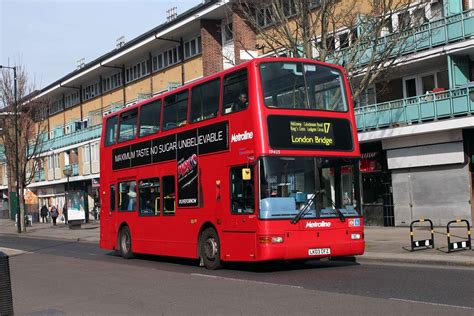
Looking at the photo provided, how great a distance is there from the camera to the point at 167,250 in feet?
52.0

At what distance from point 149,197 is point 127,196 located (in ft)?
5.27

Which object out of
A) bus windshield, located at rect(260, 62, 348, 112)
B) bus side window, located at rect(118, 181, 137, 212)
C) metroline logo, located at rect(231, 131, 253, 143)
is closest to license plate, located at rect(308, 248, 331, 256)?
metroline logo, located at rect(231, 131, 253, 143)

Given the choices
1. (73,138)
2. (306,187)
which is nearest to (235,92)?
(306,187)

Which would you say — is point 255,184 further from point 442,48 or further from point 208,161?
point 442,48

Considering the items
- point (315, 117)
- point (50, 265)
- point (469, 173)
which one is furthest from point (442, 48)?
point (50, 265)

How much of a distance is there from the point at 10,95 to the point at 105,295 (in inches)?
1408

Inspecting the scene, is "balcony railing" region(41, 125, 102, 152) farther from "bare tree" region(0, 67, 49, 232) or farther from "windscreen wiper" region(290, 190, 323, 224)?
"windscreen wiper" region(290, 190, 323, 224)

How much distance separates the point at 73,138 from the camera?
54719 mm

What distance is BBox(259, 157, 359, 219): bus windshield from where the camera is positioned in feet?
39.7

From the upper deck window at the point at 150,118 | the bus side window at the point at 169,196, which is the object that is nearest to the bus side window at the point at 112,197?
the upper deck window at the point at 150,118

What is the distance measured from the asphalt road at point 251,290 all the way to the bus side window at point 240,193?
144cm

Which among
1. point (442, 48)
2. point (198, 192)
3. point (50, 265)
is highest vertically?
point (442, 48)

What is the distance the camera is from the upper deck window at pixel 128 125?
17.6 metres

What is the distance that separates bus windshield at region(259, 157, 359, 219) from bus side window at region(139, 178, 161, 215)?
4959 mm
